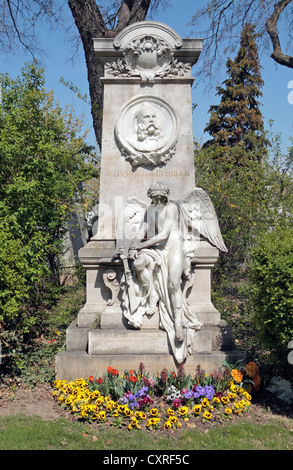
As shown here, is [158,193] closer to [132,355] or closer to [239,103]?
[132,355]

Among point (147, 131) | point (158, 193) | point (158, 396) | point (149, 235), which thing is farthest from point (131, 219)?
point (158, 396)

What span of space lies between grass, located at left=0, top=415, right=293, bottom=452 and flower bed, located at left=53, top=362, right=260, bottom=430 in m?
0.14

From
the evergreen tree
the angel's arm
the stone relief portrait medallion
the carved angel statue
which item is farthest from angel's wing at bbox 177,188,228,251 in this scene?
the evergreen tree

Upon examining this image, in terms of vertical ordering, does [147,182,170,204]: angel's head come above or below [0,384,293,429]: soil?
above

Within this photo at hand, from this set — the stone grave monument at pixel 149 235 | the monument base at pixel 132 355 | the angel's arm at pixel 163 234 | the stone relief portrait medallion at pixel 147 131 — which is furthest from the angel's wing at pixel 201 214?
the monument base at pixel 132 355

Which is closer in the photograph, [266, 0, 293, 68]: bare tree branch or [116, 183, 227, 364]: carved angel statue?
[116, 183, 227, 364]: carved angel statue

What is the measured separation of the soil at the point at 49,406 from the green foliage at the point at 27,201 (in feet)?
1.60

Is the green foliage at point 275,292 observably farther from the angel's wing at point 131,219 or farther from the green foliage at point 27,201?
the green foliage at point 27,201

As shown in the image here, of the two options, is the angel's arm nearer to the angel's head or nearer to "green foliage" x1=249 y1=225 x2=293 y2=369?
the angel's head

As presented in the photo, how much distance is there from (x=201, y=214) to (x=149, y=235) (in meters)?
0.75

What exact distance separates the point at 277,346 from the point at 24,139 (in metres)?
4.77

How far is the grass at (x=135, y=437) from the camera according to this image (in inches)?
138

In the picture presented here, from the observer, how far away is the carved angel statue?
4.70m
